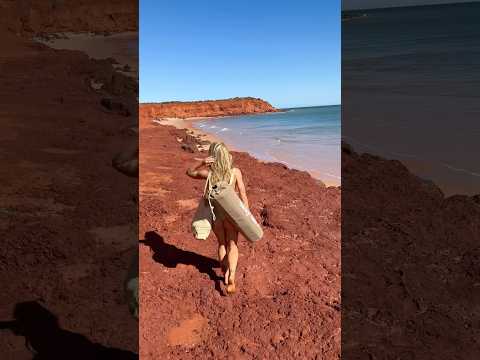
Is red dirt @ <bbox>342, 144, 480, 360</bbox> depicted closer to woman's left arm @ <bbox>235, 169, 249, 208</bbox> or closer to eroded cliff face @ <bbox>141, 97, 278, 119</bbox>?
woman's left arm @ <bbox>235, 169, 249, 208</bbox>

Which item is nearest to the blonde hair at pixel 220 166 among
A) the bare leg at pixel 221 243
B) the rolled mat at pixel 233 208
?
the rolled mat at pixel 233 208

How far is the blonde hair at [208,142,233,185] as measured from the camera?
257 cm

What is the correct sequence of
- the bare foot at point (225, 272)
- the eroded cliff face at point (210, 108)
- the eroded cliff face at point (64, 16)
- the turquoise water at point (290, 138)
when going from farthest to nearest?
1. the eroded cliff face at point (64, 16)
2. the turquoise water at point (290, 138)
3. the eroded cliff face at point (210, 108)
4. the bare foot at point (225, 272)

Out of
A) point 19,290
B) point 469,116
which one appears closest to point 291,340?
point 19,290

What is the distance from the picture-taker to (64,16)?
1309 centimetres

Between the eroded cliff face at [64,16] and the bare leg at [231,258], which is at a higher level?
the eroded cliff face at [64,16]

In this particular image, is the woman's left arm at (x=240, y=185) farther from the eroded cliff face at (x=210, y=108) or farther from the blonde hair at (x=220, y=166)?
the eroded cliff face at (x=210, y=108)

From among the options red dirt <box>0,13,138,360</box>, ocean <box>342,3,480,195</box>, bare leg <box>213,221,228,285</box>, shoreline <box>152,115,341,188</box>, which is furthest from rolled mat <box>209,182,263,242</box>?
ocean <box>342,3,480,195</box>

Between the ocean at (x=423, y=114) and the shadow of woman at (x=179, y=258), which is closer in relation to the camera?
the shadow of woman at (x=179, y=258)

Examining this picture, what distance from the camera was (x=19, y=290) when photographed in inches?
129

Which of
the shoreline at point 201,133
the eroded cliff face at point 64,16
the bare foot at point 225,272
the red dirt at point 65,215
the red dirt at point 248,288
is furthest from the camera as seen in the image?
the eroded cliff face at point 64,16

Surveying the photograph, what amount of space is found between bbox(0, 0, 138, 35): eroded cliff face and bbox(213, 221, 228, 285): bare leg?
7.69 meters

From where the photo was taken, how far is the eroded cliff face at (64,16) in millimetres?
10578

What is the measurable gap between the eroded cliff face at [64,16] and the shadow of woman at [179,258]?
23.4 feet
